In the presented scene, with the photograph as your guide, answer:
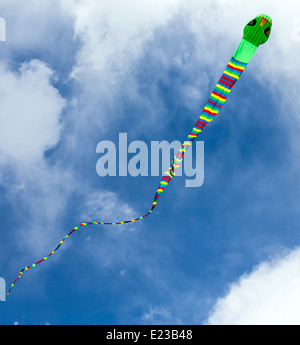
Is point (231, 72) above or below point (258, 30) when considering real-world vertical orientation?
below

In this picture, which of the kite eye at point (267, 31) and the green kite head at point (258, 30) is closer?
the green kite head at point (258, 30)

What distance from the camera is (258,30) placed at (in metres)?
17.0

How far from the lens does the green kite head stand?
55.3 ft

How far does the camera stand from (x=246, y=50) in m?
17.1

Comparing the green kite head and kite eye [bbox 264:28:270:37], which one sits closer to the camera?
the green kite head

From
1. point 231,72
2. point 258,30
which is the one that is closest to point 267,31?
point 258,30

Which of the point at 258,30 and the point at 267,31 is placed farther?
the point at 267,31

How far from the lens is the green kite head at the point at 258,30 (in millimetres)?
16844

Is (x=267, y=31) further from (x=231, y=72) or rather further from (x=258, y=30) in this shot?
(x=231, y=72)

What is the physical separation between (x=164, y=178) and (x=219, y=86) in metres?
5.79
